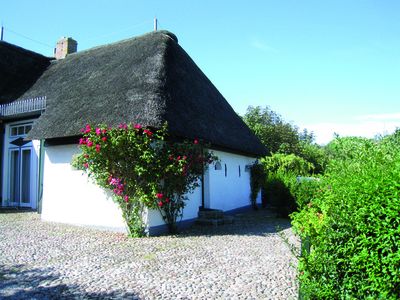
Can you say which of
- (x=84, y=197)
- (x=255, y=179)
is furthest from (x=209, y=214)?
(x=255, y=179)

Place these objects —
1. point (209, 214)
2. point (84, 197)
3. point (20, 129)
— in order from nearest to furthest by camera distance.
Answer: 1. point (84, 197)
2. point (209, 214)
3. point (20, 129)

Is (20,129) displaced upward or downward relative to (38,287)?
upward

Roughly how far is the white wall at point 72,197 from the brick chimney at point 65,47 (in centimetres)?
905

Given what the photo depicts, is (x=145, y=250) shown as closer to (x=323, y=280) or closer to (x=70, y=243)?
(x=70, y=243)

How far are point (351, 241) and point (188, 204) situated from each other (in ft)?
23.8

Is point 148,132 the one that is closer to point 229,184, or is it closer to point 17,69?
point 229,184

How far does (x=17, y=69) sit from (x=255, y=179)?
12.5 meters

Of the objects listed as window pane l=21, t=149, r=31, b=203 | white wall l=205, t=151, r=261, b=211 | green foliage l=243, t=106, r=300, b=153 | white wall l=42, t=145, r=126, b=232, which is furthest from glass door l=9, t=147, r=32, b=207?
green foliage l=243, t=106, r=300, b=153

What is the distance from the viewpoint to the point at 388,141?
18.4 ft

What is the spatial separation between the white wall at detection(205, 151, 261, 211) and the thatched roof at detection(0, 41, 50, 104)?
910cm

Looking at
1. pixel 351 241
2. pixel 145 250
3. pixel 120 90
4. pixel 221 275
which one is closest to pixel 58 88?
pixel 120 90

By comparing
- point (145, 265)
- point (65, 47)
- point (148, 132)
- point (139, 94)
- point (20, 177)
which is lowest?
point (145, 265)

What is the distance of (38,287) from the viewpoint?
16.1ft

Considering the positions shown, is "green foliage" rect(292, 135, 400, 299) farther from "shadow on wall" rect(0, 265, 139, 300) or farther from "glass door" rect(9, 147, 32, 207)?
"glass door" rect(9, 147, 32, 207)
